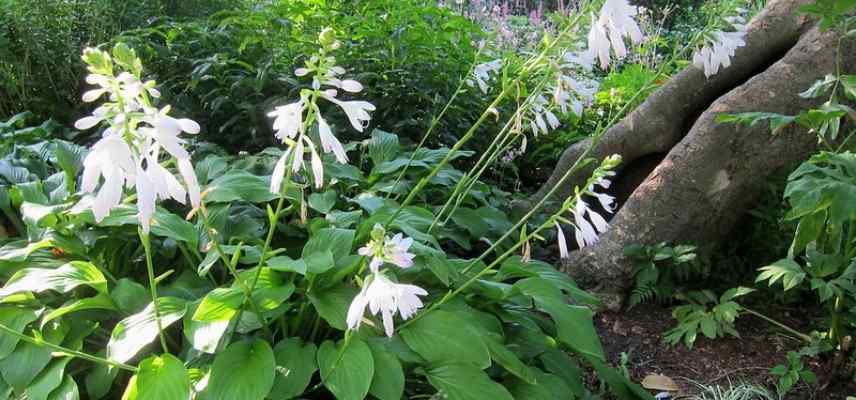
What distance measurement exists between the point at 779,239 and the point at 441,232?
5.10 ft

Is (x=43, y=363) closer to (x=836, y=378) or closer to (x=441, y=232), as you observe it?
(x=441, y=232)

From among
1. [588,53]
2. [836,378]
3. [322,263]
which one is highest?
[588,53]

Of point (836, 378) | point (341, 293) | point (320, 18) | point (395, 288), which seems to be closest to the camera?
point (395, 288)

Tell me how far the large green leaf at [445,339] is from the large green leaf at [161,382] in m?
0.59

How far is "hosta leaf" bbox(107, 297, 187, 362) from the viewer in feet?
5.47

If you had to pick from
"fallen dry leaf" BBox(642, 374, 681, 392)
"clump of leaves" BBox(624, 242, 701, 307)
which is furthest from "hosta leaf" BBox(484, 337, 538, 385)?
"clump of leaves" BBox(624, 242, 701, 307)

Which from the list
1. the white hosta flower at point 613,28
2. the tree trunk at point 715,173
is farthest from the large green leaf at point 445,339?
the tree trunk at point 715,173

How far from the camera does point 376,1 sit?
143 inches

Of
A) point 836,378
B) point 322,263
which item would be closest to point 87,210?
point 322,263

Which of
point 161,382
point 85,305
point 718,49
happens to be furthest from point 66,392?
point 718,49

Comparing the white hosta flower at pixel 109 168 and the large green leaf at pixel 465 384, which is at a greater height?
the white hosta flower at pixel 109 168

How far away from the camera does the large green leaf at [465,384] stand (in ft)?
5.90

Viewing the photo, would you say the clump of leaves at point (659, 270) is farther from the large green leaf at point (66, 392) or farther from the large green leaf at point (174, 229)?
the large green leaf at point (66, 392)

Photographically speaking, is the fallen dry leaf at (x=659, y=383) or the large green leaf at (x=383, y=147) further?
the large green leaf at (x=383, y=147)
